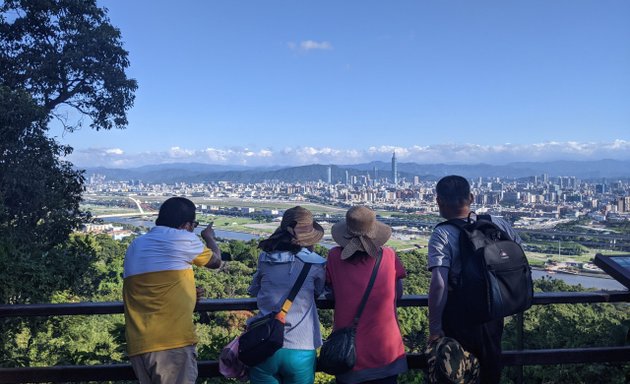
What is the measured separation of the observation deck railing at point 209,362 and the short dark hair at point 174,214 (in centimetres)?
40

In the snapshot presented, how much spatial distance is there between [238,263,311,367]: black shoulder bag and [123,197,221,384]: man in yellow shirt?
0.27m

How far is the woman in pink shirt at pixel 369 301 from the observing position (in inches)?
82.2

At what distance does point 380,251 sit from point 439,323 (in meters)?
0.39

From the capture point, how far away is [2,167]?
7.48 m

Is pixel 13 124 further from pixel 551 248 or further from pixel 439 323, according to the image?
pixel 551 248

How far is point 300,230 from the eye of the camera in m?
2.21

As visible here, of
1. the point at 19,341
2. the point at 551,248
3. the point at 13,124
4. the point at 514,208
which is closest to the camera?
the point at 19,341

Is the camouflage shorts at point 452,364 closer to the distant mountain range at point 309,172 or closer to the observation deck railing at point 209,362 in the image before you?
the observation deck railing at point 209,362

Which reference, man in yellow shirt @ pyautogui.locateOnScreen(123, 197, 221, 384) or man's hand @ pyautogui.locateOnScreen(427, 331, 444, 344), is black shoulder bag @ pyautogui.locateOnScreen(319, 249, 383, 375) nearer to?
man's hand @ pyautogui.locateOnScreen(427, 331, 444, 344)

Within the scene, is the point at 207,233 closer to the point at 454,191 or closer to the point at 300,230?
the point at 300,230

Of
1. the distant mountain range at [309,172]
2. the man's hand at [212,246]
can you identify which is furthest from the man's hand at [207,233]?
the distant mountain range at [309,172]

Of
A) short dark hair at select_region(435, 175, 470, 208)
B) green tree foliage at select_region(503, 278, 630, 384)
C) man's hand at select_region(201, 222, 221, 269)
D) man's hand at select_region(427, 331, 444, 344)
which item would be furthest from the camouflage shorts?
green tree foliage at select_region(503, 278, 630, 384)

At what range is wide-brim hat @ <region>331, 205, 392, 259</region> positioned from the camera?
210cm

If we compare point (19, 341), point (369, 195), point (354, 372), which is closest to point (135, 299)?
point (354, 372)
